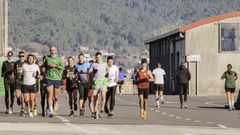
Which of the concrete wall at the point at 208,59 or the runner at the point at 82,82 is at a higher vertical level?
the concrete wall at the point at 208,59

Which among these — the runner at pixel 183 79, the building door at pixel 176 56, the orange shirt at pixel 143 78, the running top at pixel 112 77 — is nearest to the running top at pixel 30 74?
the running top at pixel 112 77

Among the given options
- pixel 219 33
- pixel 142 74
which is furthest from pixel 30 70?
pixel 219 33

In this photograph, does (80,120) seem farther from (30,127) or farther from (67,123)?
(30,127)

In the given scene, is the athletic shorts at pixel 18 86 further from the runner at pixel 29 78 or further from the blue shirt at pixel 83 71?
the blue shirt at pixel 83 71

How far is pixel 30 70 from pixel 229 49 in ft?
106

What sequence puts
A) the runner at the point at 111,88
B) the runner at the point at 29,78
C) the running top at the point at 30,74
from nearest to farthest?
the runner at the point at 29,78 < the running top at the point at 30,74 < the runner at the point at 111,88

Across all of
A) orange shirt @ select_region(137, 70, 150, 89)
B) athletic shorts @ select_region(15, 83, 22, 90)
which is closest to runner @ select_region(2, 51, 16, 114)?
athletic shorts @ select_region(15, 83, 22, 90)

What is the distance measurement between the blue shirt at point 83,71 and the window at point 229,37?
100 ft

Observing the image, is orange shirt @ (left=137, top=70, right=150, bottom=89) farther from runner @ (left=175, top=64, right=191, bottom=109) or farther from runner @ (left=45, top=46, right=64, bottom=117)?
runner @ (left=175, top=64, right=191, bottom=109)

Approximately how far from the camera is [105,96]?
2670 centimetres

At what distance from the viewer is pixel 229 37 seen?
57.2 metres

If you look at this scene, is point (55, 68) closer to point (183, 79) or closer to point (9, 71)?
point (9, 71)

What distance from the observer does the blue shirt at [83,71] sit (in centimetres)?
2700

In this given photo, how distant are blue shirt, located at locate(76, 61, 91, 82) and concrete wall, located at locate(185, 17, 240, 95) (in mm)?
29108
